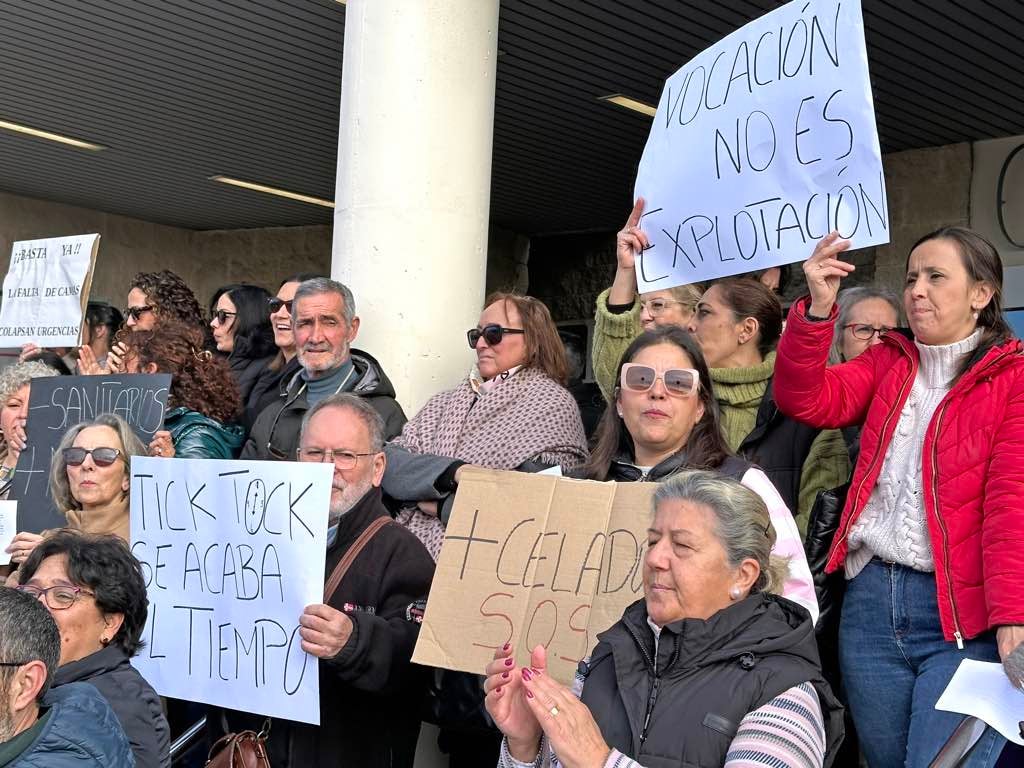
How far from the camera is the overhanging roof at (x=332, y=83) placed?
8.40 metres

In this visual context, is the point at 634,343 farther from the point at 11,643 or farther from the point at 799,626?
the point at 11,643

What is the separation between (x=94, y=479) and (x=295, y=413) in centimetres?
86

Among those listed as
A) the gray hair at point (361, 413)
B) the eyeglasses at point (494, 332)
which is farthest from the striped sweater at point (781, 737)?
the eyeglasses at point (494, 332)

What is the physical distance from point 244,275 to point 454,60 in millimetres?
11278

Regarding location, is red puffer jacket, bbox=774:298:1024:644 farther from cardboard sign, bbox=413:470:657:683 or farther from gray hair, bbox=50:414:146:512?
gray hair, bbox=50:414:146:512

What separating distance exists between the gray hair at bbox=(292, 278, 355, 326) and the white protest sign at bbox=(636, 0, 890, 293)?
4.37 ft

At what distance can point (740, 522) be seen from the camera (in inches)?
106

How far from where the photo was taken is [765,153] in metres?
3.62

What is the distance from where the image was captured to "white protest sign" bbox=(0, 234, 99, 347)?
6.16m

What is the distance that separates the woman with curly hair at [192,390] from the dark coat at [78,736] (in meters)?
2.06

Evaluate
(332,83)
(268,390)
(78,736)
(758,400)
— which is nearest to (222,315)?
(268,390)

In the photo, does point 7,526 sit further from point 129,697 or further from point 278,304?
point 129,697


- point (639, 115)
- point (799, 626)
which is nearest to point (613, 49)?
point (639, 115)

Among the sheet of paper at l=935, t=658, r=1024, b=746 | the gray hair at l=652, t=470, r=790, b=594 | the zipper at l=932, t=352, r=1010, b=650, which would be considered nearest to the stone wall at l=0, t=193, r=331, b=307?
the zipper at l=932, t=352, r=1010, b=650
